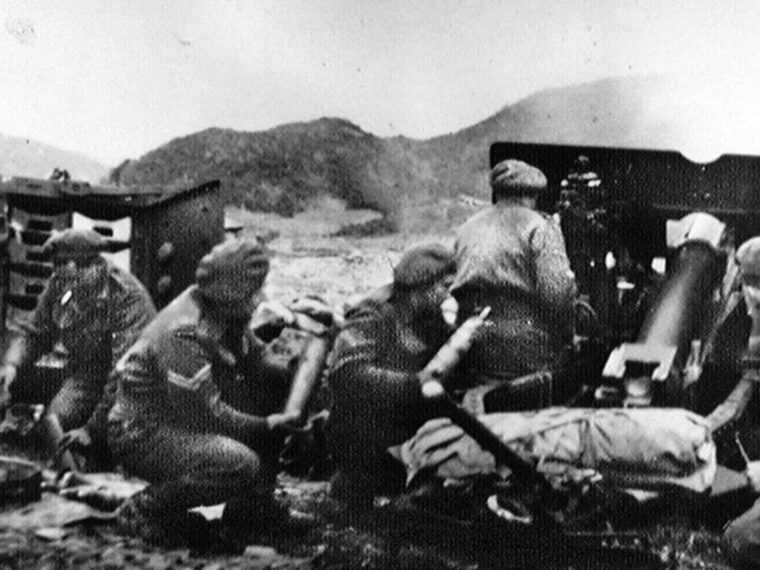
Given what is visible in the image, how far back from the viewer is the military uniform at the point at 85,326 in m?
4.49

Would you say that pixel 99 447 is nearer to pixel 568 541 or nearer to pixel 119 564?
pixel 119 564

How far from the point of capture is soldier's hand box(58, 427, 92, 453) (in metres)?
4.49

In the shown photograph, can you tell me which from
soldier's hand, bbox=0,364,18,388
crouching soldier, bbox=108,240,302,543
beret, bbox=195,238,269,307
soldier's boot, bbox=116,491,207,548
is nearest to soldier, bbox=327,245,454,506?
crouching soldier, bbox=108,240,302,543

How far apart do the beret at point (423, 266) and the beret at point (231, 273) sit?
527mm

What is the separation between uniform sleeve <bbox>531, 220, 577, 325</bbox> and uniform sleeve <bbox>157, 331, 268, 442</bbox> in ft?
4.02

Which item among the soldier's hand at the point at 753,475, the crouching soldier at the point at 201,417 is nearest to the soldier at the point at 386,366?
the crouching soldier at the point at 201,417

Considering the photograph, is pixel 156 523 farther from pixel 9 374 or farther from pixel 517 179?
pixel 517 179

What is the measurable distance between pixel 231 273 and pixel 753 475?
2064 mm

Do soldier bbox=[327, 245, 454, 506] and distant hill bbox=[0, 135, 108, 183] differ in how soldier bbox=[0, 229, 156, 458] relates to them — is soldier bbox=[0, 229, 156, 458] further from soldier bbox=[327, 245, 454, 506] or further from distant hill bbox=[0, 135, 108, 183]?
soldier bbox=[327, 245, 454, 506]

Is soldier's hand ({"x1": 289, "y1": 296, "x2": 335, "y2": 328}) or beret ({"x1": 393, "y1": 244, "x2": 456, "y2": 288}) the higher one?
beret ({"x1": 393, "y1": 244, "x2": 456, "y2": 288})

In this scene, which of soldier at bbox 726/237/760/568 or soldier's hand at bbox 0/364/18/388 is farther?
soldier's hand at bbox 0/364/18/388

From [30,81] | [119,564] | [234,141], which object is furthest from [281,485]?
[30,81]

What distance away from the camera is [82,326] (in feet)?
14.9

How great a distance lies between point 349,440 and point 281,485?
1.07 ft
